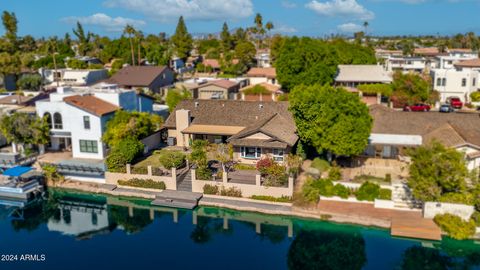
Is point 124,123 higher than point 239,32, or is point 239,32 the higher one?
point 239,32

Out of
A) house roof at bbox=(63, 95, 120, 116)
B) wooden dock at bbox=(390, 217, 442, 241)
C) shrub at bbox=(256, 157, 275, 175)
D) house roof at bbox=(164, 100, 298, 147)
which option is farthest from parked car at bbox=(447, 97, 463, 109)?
house roof at bbox=(63, 95, 120, 116)

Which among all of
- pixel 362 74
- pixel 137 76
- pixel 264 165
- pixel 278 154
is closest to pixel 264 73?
pixel 362 74

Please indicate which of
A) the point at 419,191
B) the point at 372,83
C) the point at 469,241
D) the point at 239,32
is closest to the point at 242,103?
the point at 419,191

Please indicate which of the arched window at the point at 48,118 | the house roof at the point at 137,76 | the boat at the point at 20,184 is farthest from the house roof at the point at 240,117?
the house roof at the point at 137,76

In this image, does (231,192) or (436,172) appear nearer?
(436,172)

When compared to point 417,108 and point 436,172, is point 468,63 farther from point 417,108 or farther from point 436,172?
point 436,172

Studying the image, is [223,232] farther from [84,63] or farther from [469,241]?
[84,63]
